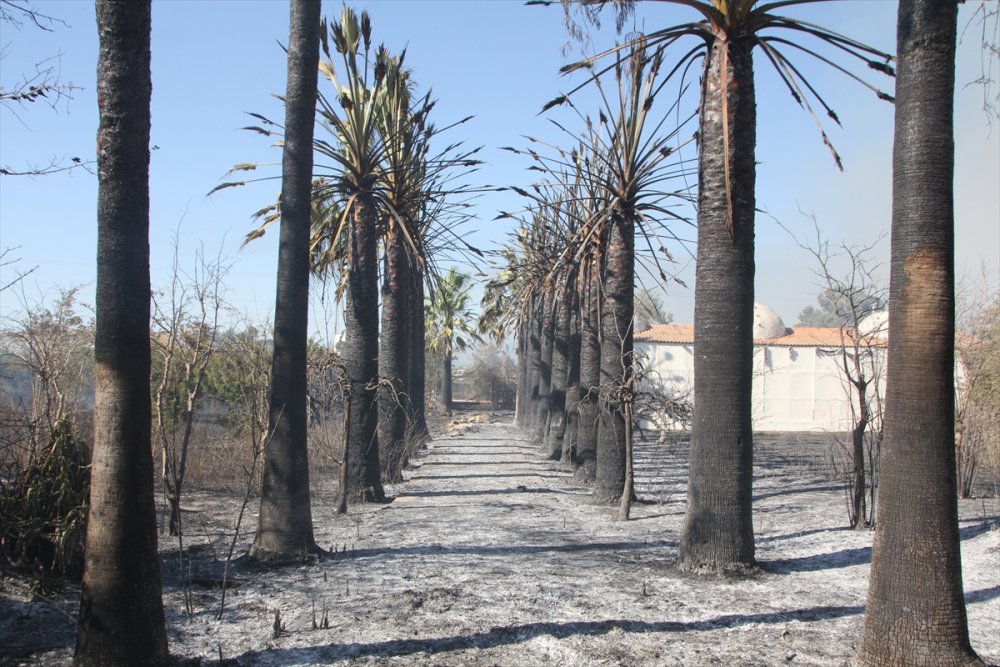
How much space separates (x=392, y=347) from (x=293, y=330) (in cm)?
716

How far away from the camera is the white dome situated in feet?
129

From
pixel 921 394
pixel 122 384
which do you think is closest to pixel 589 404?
pixel 921 394

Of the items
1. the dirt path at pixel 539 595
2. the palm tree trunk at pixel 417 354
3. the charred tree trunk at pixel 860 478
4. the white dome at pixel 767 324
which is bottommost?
the dirt path at pixel 539 595

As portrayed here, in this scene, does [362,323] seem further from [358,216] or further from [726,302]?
[726,302]

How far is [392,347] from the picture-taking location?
15.6 m

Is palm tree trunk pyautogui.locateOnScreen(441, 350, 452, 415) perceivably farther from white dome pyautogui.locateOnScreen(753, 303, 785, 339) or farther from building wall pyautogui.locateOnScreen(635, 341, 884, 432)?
white dome pyautogui.locateOnScreen(753, 303, 785, 339)

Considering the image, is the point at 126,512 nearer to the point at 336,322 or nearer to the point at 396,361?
the point at 336,322

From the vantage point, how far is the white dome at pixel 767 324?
3931 cm

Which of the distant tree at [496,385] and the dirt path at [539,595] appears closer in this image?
the dirt path at [539,595]

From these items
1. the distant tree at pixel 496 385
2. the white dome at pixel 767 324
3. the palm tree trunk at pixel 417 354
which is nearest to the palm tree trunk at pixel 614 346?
the palm tree trunk at pixel 417 354

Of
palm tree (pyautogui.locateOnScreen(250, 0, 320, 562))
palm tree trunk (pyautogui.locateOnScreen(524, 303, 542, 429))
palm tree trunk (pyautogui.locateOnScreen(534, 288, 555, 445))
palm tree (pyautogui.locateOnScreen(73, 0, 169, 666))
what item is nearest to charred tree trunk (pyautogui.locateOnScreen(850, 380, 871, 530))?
palm tree (pyautogui.locateOnScreen(250, 0, 320, 562))

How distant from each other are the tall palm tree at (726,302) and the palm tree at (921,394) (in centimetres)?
251

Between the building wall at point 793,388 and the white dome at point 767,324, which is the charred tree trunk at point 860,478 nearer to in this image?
the building wall at point 793,388

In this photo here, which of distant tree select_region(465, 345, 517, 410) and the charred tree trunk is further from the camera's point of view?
distant tree select_region(465, 345, 517, 410)
